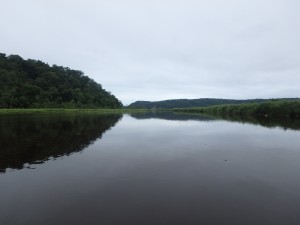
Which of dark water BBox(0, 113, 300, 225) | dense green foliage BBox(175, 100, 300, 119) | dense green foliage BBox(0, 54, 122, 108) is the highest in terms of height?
dense green foliage BBox(0, 54, 122, 108)

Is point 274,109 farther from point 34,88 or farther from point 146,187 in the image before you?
point 34,88

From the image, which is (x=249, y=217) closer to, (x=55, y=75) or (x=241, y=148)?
(x=241, y=148)

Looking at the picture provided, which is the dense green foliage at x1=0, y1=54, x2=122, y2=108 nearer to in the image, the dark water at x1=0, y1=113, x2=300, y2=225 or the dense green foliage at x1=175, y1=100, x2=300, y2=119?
the dense green foliage at x1=175, y1=100, x2=300, y2=119

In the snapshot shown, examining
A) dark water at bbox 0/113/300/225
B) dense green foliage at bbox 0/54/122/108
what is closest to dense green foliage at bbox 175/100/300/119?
dark water at bbox 0/113/300/225

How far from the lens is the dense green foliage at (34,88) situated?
13488 cm

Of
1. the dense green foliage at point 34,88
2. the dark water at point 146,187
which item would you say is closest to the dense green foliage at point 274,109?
the dark water at point 146,187

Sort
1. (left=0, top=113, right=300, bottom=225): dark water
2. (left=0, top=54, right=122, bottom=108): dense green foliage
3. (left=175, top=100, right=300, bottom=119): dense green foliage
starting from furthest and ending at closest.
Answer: (left=0, top=54, right=122, bottom=108): dense green foliage → (left=175, top=100, right=300, bottom=119): dense green foliage → (left=0, top=113, right=300, bottom=225): dark water

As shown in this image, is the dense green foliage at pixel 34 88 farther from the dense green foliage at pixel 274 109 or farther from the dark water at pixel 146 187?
the dark water at pixel 146 187

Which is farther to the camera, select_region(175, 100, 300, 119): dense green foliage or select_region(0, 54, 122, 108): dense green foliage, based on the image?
select_region(0, 54, 122, 108): dense green foliage

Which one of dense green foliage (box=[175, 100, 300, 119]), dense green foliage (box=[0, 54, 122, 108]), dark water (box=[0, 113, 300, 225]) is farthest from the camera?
dense green foliage (box=[0, 54, 122, 108])

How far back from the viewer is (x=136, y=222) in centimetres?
944

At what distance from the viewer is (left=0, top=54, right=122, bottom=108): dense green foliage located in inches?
5310

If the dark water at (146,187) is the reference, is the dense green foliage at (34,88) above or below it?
above

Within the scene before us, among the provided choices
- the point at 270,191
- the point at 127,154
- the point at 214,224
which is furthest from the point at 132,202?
the point at 127,154
